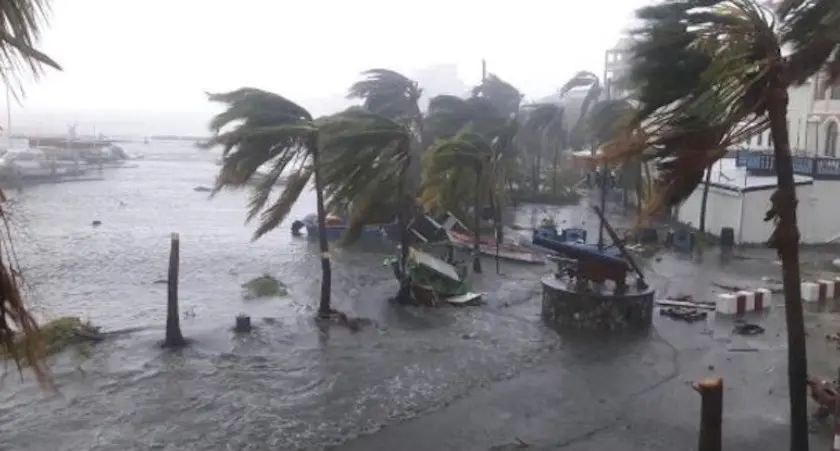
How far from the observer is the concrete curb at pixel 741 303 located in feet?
77.9

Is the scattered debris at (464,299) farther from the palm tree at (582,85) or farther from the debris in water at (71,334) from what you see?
the palm tree at (582,85)

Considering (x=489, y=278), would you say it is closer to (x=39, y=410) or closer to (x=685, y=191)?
(x=39, y=410)

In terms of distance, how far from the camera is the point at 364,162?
22.7m

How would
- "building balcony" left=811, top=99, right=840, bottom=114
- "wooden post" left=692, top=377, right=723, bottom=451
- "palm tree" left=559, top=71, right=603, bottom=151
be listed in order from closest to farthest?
"wooden post" left=692, top=377, right=723, bottom=451, "building balcony" left=811, top=99, right=840, bottom=114, "palm tree" left=559, top=71, right=603, bottom=151

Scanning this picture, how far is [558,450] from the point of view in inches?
559

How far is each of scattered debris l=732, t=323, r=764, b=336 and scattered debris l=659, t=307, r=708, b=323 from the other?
1.32 meters

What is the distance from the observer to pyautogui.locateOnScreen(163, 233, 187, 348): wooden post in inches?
798

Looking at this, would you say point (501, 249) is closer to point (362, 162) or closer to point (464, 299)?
point (464, 299)

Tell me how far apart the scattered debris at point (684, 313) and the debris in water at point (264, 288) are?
1242 cm

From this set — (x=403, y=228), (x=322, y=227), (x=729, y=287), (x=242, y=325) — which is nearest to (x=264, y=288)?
(x=242, y=325)

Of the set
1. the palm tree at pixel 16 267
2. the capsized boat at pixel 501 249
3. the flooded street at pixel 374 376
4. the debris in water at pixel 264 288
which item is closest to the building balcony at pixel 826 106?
the flooded street at pixel 374 376

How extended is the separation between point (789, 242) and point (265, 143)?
14.6 meters

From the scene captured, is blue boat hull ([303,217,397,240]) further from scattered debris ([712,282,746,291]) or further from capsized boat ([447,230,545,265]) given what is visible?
scattered debris ([712,282,746,291])

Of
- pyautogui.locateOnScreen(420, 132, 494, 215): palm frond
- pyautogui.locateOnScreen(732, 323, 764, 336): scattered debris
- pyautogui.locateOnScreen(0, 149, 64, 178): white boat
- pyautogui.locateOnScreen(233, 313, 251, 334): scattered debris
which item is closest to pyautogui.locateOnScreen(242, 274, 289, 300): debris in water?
pyautogui.locateOnScreen(233, 313, 251, 334): scattered debris
